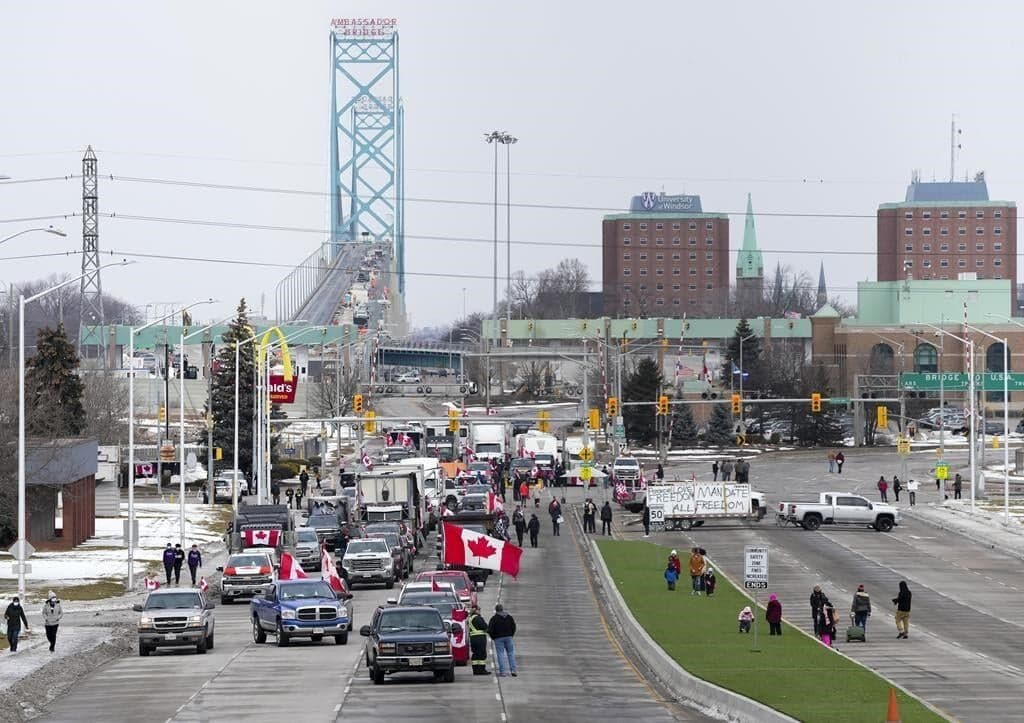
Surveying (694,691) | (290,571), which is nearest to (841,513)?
(290,571)

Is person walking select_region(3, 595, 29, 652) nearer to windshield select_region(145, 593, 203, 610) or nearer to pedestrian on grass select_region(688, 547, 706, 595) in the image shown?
windshield select_region(145, 593, 203, 610)

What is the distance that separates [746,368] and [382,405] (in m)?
32.9

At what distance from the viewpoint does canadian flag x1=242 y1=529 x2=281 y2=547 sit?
63306 mm

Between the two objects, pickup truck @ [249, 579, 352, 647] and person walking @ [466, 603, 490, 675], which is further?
pickup truck @ [249, 579, 352, 647]

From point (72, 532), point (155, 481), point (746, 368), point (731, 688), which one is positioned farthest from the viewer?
point (746, 368)

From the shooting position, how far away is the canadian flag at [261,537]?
63306 mm

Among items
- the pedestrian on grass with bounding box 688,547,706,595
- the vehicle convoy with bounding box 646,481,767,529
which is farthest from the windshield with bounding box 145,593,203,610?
the vehicle convoy with bounding box 646,481,767,529

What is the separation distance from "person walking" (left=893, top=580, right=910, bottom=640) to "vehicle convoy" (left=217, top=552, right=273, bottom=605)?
17986 millimetres

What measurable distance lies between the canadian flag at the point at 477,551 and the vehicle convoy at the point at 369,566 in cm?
872

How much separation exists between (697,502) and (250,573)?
95.5 ft

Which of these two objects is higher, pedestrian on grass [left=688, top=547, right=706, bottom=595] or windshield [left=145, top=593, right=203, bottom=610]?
windshield [left=145, top=593, right=203, bottom=610]

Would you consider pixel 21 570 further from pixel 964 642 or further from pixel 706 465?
pixel 706 465

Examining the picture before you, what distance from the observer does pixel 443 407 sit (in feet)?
565

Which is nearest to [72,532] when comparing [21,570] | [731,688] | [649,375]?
[21,570]
